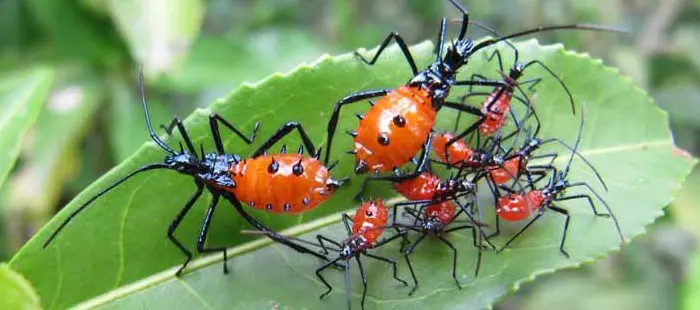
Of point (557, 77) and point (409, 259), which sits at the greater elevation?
point (557, 77)

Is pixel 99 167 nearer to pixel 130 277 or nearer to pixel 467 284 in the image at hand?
pixel 130 277

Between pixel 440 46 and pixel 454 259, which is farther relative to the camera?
pixel 440 46

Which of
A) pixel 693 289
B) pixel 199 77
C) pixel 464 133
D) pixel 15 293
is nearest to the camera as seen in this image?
pixel 15 293

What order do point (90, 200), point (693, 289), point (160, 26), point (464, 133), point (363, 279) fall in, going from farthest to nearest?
point (160, 26) < point (693, 289) < point (464, 133) < point (363, 279) < point (90, 200)

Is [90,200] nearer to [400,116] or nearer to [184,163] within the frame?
[184,163]

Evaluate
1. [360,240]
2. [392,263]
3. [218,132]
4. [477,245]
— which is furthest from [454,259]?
[218,132]

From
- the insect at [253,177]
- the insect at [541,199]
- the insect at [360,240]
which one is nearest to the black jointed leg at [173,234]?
the insect at [253,177]

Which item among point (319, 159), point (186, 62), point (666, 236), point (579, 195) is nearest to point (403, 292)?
point (319, 159)

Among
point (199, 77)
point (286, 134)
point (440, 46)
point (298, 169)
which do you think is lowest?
point (298, 169)
